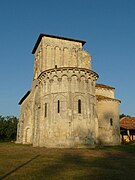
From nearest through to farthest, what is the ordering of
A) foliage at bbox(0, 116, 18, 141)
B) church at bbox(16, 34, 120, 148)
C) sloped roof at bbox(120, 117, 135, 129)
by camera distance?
church at bbox(16, 34, 120, 148) → sloped roof at bbox(120, 117, 135, 129) → foliage at bbox(0, 116, 18, 141)

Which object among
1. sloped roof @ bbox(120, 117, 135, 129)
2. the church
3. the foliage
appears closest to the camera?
the church

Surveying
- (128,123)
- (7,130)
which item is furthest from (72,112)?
(7,130)

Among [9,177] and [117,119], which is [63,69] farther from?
[9,177]

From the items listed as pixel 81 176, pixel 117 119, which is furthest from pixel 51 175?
pixel 117 119

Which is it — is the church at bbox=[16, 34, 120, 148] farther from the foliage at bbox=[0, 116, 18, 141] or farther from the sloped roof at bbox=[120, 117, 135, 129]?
the foliage at bbox=[0, 116, 18, 141]

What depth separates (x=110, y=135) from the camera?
91.9 feet

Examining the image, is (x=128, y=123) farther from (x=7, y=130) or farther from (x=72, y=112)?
(x=7, y=130)

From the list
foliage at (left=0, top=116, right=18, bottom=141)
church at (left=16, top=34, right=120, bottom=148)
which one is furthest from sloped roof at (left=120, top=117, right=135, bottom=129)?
foliage at (left=0, top=116, right=18, bottom=141)

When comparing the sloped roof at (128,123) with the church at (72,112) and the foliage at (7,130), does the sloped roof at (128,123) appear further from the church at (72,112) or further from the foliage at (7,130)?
the foliage at (7,130)

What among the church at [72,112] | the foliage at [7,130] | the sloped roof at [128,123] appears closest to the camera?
the church at [72,112]

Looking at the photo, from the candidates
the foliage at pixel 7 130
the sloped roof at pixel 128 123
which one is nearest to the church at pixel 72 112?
the sloped roof at pixel 128 123

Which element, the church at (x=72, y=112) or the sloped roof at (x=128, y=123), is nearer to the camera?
the church at (x=72, y=112)

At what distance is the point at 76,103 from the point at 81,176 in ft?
50.6

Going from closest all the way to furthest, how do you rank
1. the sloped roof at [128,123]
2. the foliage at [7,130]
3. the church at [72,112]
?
the church at [72,112] → the sloped roof at [128,123] → the foliage at [7,130]
